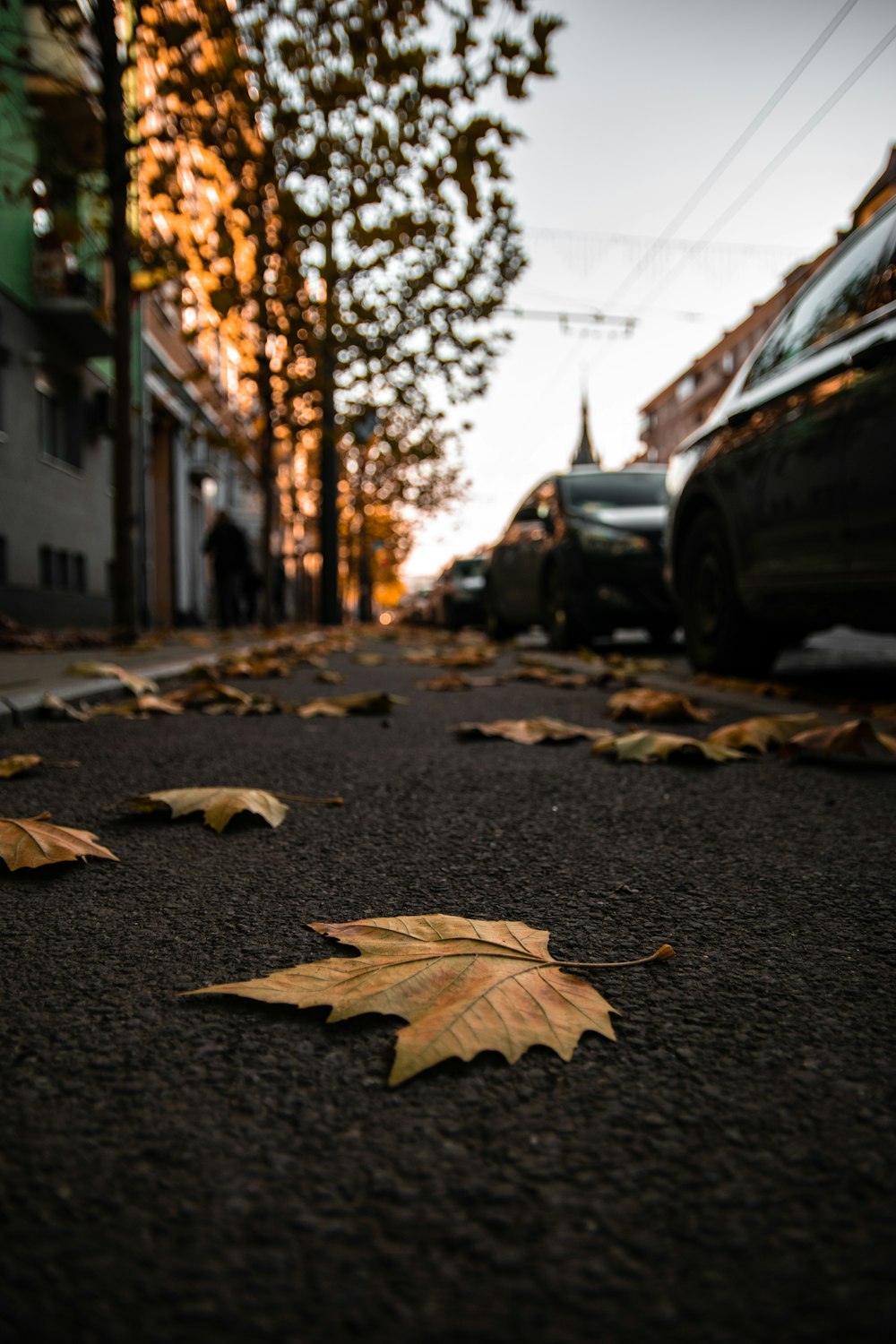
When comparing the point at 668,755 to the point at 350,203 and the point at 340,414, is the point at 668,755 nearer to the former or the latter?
the point at 350,203

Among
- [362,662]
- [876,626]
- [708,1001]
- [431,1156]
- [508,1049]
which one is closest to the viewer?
[431,1156]

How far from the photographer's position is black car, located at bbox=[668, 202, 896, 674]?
139 inches

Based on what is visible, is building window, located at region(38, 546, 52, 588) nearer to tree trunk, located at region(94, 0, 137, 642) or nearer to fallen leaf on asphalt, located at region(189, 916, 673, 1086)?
tree trunk, located at region(94, 0, 137, 642)

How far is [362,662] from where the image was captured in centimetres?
809

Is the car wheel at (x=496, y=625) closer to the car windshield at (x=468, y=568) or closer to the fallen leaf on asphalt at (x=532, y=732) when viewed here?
the car windshield at (x=468, y=568)

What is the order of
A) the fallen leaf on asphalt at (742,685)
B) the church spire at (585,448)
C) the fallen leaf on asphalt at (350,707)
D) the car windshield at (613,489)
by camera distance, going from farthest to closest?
the church spire at (585,448) < the car windshield at (613,489) < the fallen leaf on asphalt at (742,685) < the fallen leaf on asphalt at (350,707)

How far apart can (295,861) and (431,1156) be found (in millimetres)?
1045

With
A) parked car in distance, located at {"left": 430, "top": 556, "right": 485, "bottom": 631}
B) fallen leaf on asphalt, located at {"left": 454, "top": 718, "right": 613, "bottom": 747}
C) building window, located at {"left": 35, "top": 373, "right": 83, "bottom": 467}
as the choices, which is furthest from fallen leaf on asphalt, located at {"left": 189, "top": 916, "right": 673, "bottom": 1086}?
parked car in distance, located at {"left": 430, "top": 556, "right": 485, "bottom": 631}

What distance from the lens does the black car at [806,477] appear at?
139 inches

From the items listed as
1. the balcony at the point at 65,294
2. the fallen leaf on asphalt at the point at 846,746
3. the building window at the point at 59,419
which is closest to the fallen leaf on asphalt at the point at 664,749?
the fallen leaf on asphalt at the point at 846,746

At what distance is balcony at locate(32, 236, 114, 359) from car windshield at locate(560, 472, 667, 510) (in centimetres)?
713

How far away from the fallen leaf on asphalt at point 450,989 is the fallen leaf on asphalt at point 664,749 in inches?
63.7

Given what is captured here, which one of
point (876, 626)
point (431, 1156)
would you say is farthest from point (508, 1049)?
point (876, 626)

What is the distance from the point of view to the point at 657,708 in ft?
12.7
